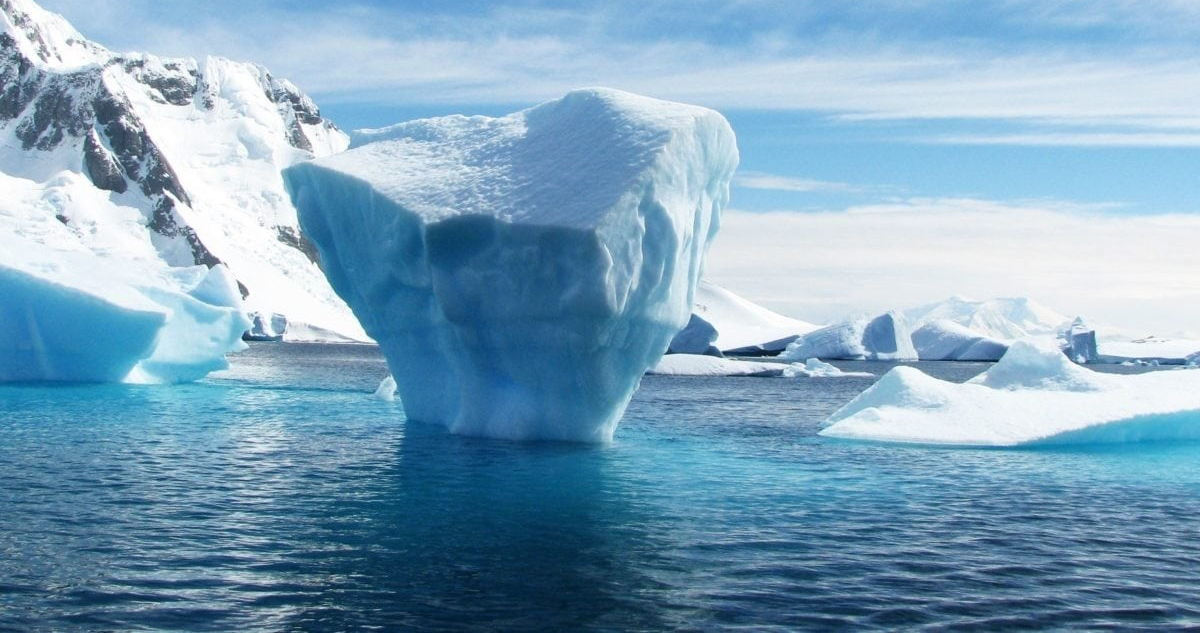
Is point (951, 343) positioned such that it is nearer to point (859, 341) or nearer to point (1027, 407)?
point (859, 341)

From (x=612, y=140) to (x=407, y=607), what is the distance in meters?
9.68

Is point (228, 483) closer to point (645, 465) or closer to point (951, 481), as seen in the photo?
point (645, 465)

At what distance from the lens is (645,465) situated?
52.5 ft

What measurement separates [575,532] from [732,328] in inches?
3676

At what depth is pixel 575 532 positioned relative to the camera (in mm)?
10852

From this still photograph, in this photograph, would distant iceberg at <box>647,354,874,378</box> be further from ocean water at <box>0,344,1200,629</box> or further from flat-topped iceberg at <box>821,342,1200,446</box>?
ocean water at <box>0,344,1200,629</box>

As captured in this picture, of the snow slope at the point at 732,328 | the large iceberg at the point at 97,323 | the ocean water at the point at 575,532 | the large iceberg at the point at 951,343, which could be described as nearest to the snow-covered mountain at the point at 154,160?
the snow slope at the point at 732,328

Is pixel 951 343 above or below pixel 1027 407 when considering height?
above

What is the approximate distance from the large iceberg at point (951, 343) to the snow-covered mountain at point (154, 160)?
58.1 meters

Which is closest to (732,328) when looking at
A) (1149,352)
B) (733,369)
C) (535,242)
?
(1149,352)

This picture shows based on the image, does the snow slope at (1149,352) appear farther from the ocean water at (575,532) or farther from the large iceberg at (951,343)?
the ocean water at (575,532)

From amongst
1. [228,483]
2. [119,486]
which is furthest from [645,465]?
[119,486]

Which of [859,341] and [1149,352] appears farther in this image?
[1149,352]

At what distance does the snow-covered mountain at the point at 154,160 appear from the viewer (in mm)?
119750
